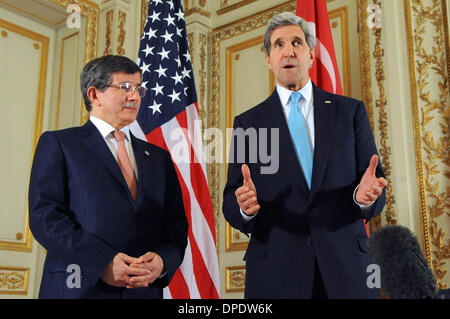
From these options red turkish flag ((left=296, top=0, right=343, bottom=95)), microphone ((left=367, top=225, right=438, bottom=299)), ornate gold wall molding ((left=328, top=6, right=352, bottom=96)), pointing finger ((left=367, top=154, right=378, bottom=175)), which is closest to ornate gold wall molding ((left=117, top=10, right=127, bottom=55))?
red turkish flag ((left=296, top=0, right=343, bottom=95))

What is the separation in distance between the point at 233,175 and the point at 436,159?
2.01 meters

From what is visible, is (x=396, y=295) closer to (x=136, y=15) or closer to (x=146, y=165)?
(x=146, y=165)

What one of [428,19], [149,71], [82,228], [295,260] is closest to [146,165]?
[82,228]

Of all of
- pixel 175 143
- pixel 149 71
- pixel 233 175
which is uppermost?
pixel 149 71

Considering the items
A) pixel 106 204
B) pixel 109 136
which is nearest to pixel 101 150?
pixel 109 136

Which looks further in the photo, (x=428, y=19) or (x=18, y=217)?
(x=18, y=217)

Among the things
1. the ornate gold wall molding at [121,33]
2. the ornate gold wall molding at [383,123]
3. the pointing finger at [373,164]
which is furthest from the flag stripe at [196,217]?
the pointing finger at [373,164]

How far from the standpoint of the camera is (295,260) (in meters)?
1.56

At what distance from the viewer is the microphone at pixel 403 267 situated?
1.90 feet

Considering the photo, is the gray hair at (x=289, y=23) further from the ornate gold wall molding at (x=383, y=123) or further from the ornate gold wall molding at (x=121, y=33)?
the ornate gold wall molding at (x=121, y=33)

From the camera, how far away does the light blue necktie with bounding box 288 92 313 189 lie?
5.46ft

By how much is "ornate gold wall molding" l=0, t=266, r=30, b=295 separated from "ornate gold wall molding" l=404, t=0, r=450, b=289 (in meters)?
3.15

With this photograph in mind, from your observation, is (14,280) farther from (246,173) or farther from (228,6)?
(246,173)

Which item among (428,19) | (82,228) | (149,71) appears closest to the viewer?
(82,228)
